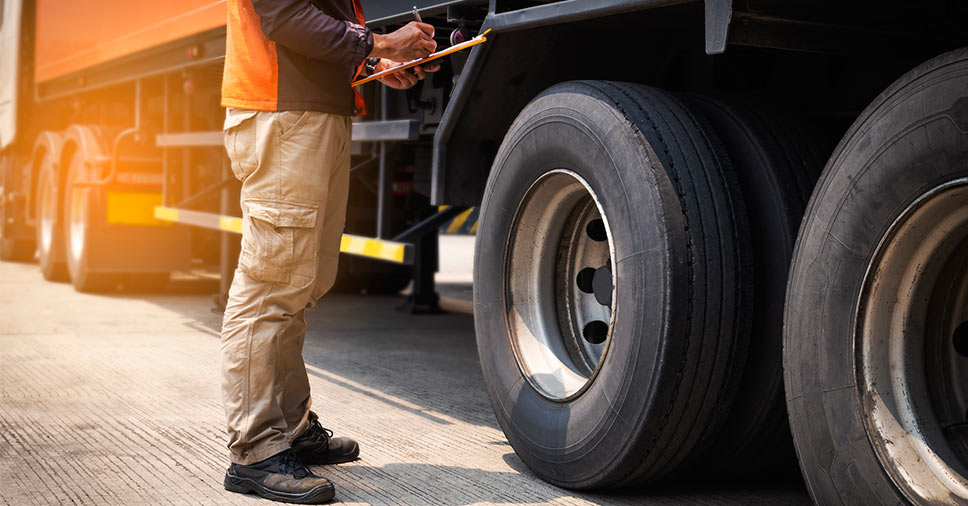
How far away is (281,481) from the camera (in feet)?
10.2

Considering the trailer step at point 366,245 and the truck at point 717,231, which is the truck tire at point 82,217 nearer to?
the trailer step at point 366,245

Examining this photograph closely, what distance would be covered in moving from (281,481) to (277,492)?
0.03 m

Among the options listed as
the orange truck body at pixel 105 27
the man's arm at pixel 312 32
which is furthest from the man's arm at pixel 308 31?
the orange truck body at pixel 105 27

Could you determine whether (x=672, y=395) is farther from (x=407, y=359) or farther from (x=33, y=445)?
(x=407, y=359)

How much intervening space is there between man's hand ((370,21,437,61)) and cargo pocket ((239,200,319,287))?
0.48 m

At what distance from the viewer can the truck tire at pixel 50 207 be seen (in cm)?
960

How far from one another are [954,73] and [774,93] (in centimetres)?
139

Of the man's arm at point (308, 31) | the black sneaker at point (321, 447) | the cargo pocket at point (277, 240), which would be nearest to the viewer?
the man's arm at point (308, 31)

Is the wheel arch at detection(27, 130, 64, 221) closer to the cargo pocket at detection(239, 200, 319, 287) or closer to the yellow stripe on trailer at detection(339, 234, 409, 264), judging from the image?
the yellow stripe on trailer at detection(339, 234, 409, 264)

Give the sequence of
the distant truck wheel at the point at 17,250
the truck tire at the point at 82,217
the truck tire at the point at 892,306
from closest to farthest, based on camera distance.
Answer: the truck tire at the point at 892,306
the truck tire at the point at 82,217
the distant truck wheel at the point at 17,250

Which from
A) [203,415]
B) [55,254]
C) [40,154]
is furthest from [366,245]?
[40,154]

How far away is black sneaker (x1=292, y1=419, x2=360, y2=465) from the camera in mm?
3445

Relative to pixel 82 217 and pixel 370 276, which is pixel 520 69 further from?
pixel 82 217

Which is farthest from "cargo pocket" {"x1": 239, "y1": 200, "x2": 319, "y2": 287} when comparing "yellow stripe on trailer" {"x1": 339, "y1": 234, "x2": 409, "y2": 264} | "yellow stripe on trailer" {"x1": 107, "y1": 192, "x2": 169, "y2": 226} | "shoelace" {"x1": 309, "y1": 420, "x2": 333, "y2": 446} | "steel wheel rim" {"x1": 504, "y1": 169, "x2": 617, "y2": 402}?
"yellow stripe on trailer" {"x1": 107, "y1": 192, "x2": 169, "y2": 226}
